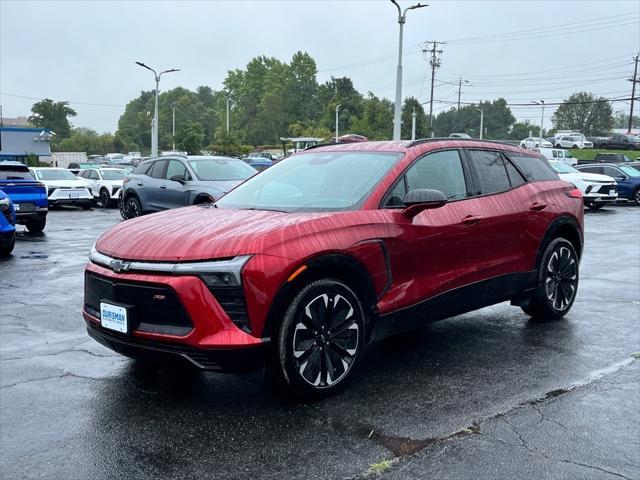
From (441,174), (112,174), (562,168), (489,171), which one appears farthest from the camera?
(112,174)

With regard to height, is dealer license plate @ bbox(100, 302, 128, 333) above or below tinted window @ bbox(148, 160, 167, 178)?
below

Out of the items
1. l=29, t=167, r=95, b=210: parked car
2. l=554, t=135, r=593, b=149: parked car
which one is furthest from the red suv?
l=554, t=135, r=593, b=149: parked car

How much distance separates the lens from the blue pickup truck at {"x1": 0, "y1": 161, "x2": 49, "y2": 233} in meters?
13.3

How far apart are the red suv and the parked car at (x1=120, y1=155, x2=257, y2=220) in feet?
24.1

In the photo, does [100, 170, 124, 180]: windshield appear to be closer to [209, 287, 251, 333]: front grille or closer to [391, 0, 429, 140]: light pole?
[391, 0, 429, 140]: light pole

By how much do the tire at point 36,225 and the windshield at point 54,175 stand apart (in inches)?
299

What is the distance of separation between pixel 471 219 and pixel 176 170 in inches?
395

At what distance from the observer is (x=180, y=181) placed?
503 inches

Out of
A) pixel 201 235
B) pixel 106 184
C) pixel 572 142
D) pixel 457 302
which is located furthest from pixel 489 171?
pixel 572 142

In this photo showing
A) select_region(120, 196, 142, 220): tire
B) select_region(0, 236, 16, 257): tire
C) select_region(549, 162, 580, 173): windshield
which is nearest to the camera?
select_region(0, 236, 16, 257): tire

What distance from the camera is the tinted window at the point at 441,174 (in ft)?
16.1

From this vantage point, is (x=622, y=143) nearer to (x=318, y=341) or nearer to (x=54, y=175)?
(x=54, y=175)

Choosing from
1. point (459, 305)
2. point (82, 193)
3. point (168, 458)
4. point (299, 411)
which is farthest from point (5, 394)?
point (82, 193)

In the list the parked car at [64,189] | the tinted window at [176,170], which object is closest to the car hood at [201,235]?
the tinted window at [176,170]
